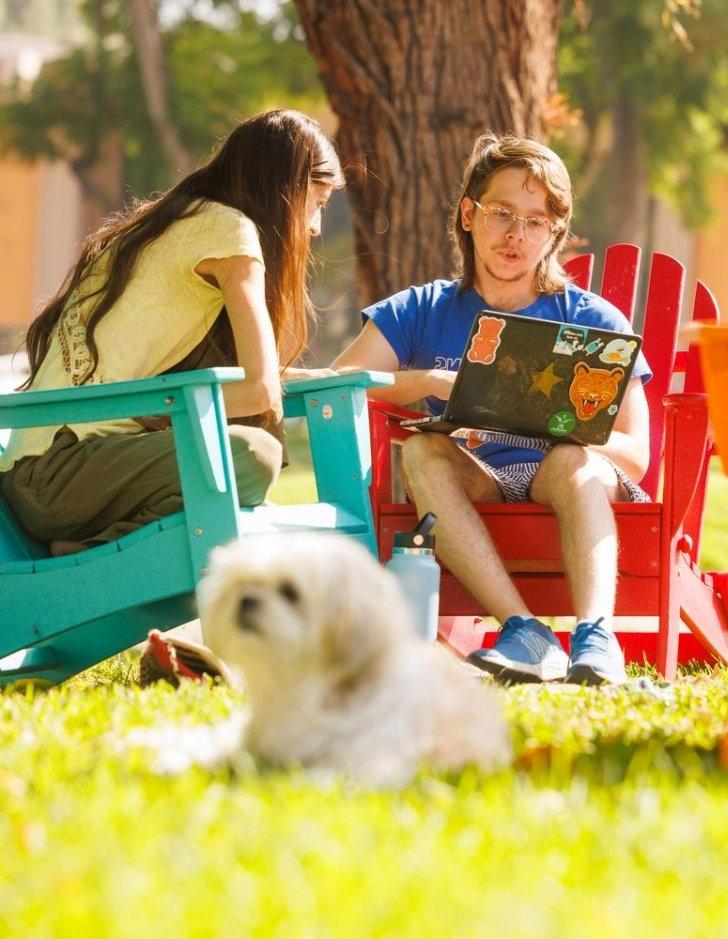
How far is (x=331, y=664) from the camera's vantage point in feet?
6.78

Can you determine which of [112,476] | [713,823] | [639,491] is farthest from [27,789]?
[639,491]

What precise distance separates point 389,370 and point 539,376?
0.70m

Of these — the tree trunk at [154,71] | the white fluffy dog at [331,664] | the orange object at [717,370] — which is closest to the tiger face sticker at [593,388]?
the orange object at [717,370]

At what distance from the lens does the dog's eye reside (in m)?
2.04

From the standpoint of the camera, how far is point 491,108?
521 cm

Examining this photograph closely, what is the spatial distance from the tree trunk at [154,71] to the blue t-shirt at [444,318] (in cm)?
1227

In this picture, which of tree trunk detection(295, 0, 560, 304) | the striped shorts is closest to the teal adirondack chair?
the striped shorts

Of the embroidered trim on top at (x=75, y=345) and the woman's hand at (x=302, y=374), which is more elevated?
the embroidered trim on top at (x=75, y=345)

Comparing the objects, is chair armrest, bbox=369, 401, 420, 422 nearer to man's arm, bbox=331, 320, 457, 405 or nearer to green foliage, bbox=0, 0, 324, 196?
man's arm, bbox=331, 320, 457, 405

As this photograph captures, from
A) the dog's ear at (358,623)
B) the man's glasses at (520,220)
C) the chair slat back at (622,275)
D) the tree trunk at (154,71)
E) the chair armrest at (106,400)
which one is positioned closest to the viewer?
the dog's ear at (358,623)

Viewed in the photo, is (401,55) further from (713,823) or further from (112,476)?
(713,823)

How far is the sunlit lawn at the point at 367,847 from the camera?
154cm

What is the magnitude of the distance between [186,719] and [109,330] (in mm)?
1203

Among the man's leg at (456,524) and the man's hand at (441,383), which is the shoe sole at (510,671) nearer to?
the man's leg at (456,524)
